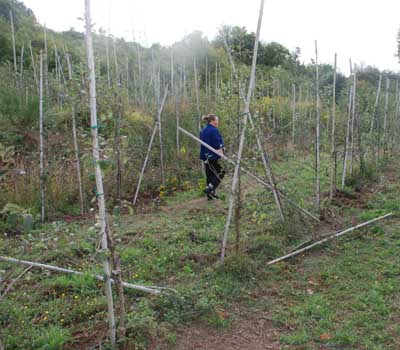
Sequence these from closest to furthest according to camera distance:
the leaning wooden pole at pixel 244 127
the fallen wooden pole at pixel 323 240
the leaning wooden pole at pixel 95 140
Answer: the leaning wooden pole at pixel 95 140
the leaning wooden pole at pixel 244 127
the fallen wooden pole at pixel 323 240

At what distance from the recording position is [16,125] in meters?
8.76

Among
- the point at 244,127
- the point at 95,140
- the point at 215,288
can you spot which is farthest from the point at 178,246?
the point at 95,140

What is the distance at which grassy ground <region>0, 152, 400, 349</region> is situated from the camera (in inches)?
120

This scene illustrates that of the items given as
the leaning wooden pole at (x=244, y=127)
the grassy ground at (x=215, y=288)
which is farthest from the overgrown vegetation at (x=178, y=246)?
the leaning wooden pole at (x=244, y=127)

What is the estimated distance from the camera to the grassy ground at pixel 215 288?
3045mm

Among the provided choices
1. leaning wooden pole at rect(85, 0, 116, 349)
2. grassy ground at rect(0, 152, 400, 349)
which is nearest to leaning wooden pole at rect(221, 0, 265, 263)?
grassy ground at rect(0, 152, 400, 349)

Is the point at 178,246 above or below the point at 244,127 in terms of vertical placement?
below

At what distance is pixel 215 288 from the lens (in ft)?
12.4

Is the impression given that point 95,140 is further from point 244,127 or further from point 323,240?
point 323,240

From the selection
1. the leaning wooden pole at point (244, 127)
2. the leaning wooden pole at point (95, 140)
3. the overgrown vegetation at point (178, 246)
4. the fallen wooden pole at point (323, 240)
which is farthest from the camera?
the fallen wooden pole at point (323, 240)

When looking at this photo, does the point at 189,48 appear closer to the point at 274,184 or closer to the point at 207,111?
the point at 207,111

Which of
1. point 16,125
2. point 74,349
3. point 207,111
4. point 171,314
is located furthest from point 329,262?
point 16,125

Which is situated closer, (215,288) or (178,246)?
(215,288)

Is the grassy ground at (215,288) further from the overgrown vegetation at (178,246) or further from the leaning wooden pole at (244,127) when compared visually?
the leaning wooden pole at (244,127)
